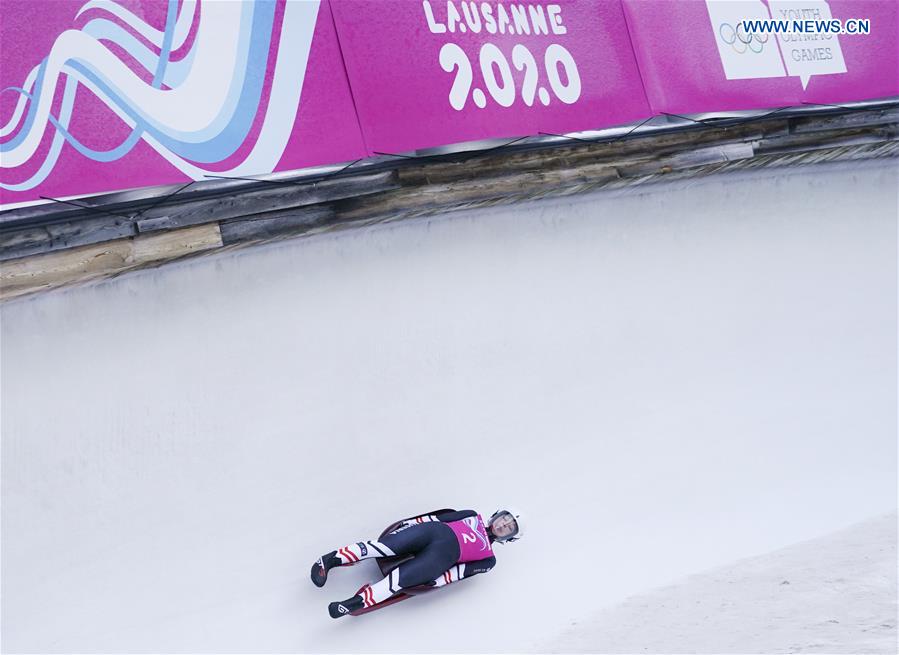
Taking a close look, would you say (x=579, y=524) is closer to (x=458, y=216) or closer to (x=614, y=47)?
(x=458, y=216)

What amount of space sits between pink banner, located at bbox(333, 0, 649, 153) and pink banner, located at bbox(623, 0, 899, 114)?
222 mm

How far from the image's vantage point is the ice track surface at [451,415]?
425cm

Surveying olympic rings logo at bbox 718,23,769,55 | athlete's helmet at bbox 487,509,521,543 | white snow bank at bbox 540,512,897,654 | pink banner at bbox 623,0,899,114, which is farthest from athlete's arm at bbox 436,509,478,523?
olympic rings logo at bbox 718,23,769,55

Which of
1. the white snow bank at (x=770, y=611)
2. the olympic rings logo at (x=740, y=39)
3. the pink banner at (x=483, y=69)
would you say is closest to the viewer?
the white snow bank at (x=770, y=611)

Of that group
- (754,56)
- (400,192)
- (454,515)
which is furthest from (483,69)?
(454,515)

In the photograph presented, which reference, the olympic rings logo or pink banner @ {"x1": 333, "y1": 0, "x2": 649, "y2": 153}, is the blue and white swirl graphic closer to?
pink banner @ {"x1": 333, "y1": 0, "x2": 649, "y2": 153}

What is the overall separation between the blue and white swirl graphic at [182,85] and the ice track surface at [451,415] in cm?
80

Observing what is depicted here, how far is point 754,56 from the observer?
5.98 m

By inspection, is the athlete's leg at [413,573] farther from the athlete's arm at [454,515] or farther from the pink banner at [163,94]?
the pink banner at [163,94]

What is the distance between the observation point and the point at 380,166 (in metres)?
4.97

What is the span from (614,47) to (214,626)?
152 inches

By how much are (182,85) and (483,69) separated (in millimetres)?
1654

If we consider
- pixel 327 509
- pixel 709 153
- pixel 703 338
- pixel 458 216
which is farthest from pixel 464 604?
pixel 709 153

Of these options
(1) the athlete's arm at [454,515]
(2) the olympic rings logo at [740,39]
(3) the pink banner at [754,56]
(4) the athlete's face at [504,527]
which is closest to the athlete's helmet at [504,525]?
(4) the athlete's face at [504,527]
